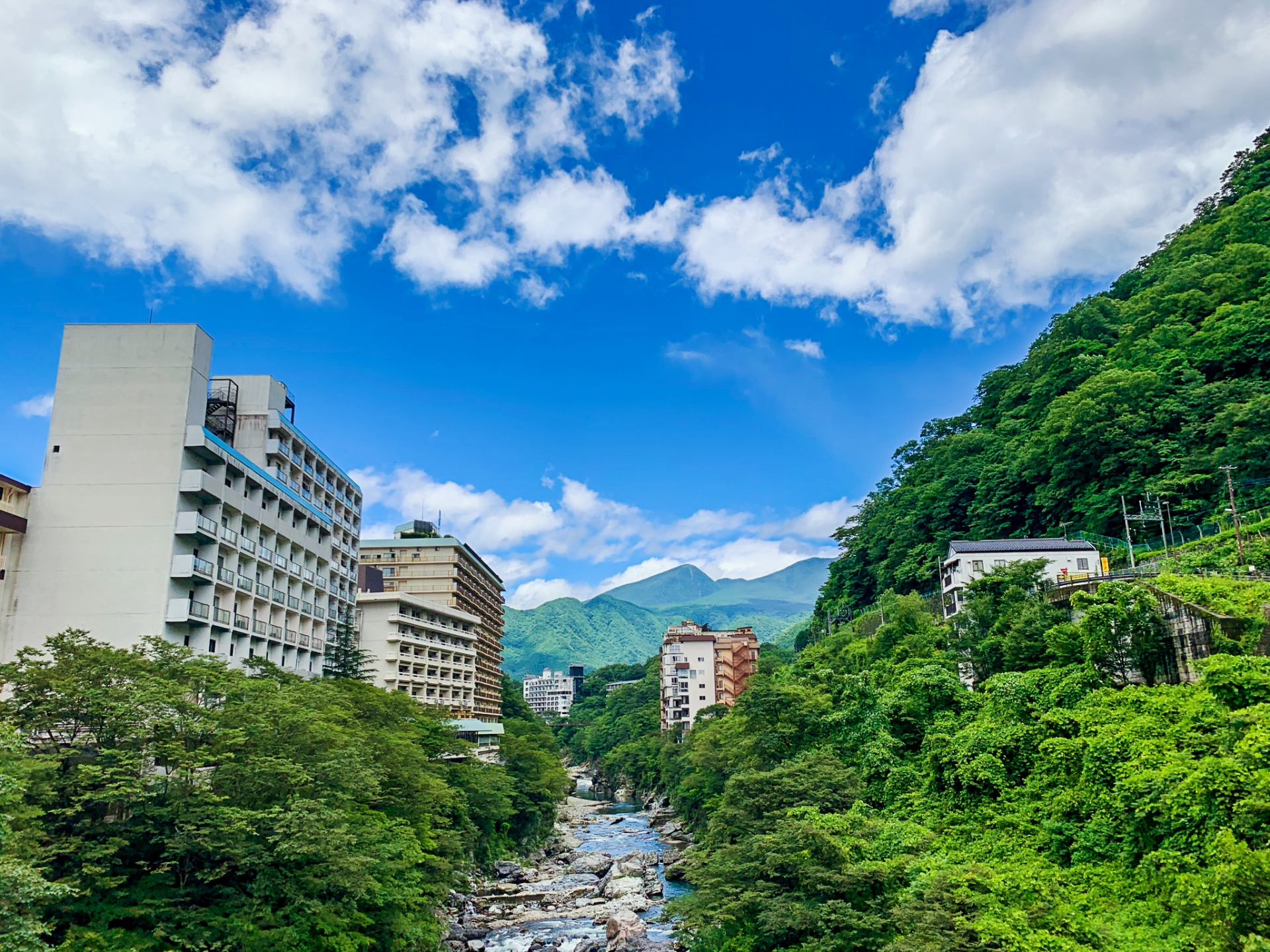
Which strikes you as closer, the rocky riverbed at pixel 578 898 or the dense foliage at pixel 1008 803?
the dense foliage at pixel 1008 803

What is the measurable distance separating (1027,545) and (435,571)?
49402mm

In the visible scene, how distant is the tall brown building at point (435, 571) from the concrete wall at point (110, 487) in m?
35.0

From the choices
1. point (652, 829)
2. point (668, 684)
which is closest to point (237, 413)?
point (652, 829)

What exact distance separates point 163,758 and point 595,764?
325 feet

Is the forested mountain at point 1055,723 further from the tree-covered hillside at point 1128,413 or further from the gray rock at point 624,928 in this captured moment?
the gray rock at point 624,928

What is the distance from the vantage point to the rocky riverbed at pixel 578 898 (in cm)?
3231

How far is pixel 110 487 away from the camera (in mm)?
32406

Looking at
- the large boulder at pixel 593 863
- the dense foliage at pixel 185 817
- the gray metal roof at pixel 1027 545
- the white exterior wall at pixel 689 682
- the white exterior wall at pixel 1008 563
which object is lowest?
the large boulder at pixel 593 863

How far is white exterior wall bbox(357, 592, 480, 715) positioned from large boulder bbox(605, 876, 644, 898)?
20240 millimetres

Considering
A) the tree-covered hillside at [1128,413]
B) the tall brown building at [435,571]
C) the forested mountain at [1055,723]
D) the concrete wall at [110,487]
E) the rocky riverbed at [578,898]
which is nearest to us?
the forested mountain at [1055,723]

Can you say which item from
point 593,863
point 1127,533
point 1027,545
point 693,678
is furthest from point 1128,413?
point 693,678

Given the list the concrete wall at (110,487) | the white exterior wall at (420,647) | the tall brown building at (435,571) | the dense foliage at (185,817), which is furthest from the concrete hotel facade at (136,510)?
the tall brown building at (435,571)

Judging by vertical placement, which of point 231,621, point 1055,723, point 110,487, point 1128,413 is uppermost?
point 1128,413

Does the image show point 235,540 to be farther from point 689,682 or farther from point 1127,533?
point 689,682
